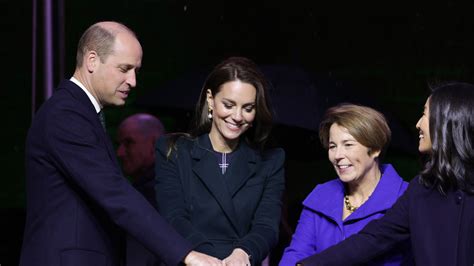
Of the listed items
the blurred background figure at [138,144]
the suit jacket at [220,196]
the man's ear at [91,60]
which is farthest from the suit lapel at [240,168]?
the blurred background figure at [138,144]

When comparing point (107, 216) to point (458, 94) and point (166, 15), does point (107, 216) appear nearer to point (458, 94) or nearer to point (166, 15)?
point (458, 94)

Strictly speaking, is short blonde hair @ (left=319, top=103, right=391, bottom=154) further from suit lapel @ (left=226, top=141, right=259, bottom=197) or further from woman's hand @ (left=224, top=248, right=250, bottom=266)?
woman's hand @ (left=224, top=248, right=250, bottom=266)

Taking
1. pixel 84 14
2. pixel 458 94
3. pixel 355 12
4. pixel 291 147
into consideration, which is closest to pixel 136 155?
pixel 291 147

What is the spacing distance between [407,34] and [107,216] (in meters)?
6.32

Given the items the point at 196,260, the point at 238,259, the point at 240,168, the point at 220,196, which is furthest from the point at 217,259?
the point at 240,168

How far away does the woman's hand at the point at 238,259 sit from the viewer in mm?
3406

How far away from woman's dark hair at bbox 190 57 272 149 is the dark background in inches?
163

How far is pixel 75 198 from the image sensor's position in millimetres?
3088

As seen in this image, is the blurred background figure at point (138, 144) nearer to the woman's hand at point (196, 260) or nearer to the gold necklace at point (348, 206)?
the gold necklace at point (348, 206)

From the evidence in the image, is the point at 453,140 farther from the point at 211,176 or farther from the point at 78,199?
the point at 78,199

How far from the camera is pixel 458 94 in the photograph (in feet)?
10.7

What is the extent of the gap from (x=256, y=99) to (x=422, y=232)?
0.87 m

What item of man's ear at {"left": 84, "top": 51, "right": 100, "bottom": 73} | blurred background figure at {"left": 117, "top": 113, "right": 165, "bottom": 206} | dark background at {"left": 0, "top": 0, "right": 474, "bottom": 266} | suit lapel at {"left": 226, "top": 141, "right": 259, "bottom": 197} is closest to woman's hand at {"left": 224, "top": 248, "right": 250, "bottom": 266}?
suit lapel at {"left": 226, "top": 141, "right": 259, "bottom": 197}

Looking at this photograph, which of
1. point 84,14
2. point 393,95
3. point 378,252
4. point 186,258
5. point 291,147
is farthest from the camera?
point 393,95
